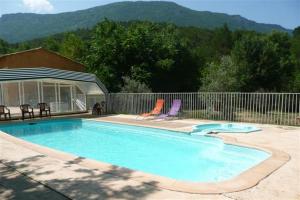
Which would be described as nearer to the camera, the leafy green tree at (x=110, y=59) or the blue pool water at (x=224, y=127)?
the blue pool water at (x=224, y=127)

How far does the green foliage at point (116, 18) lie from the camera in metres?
129

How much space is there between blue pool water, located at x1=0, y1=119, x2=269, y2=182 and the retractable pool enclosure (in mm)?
2753

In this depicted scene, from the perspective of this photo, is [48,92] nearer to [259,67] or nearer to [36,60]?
[36,60]

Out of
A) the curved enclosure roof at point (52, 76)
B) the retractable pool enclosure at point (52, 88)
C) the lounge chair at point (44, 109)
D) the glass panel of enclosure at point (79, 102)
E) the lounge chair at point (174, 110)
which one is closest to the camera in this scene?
the lounge chair at point (174, 110)

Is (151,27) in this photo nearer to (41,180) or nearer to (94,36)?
(94,36)

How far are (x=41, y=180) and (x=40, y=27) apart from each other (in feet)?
483

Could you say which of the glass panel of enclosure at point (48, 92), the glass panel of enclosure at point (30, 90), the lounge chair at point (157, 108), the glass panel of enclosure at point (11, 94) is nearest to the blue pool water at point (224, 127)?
the lounge chair at point (157, 108)

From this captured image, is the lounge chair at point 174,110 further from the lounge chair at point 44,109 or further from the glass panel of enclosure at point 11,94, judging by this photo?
the glass panel of enclosure at point 11,94

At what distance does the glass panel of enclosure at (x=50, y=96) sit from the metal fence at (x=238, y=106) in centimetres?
606

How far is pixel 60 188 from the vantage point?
14.9 ft

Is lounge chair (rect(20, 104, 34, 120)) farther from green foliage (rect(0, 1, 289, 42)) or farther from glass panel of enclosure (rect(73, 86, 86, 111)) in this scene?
green foliage (rect(0, 1, 289, 42))

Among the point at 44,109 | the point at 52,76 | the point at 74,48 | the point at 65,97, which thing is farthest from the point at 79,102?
the point at 74,48

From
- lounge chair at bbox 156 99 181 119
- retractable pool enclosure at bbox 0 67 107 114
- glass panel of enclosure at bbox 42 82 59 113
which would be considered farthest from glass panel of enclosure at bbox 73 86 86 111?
lounge chair at bbox 156 99 181 119

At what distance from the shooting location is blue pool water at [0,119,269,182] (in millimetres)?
7250
